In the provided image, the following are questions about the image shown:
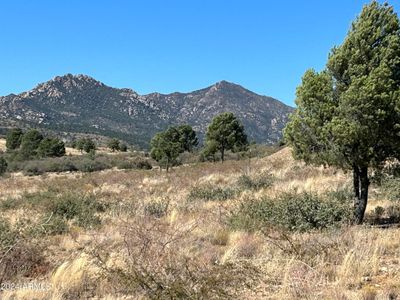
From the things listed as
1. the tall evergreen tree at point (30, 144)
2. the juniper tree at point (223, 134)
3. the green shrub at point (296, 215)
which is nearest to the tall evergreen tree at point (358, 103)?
the green shrub at point (296, 215)

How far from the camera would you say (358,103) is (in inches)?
341

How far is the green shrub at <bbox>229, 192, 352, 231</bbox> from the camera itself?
933 centimetres

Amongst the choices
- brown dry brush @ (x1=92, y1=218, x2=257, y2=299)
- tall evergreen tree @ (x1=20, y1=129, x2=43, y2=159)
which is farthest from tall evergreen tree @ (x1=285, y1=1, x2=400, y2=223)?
tall evergreen tree @ (x1=20, y1=129, x2=43, y2=159)

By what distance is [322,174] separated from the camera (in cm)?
2056

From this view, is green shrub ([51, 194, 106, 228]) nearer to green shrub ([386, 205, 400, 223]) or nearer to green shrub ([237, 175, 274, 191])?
green shrub ([237, 175, 274, 191])

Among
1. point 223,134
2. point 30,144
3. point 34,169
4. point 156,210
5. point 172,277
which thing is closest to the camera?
point 172,277

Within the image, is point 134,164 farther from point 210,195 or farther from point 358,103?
point 358,103

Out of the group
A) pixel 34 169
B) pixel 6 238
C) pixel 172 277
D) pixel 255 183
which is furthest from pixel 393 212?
pixel 34 169

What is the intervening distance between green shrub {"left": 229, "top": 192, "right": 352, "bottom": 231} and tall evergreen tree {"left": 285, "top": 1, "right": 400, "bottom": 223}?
21.0 inches

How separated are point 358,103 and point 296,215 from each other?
282 cm

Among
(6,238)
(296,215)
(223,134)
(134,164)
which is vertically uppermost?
(223,134)

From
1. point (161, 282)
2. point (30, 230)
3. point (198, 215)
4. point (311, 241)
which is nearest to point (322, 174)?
point (198, 215)

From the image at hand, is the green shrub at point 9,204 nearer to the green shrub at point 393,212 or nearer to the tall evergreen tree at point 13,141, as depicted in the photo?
the green shrub at point 393,212

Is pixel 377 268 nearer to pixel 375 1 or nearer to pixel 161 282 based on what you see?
pixel 161 282
